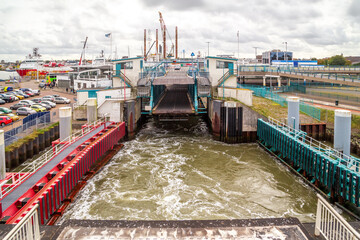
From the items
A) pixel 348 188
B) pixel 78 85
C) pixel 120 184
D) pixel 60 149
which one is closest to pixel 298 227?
pixel 348 188

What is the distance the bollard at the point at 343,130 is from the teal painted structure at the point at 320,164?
25.9 inches

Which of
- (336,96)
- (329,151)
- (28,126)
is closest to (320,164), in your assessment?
(329,151)

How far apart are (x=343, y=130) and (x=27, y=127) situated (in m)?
26.1

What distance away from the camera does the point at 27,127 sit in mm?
27281

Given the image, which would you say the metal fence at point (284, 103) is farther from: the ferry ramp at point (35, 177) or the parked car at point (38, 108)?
the parked car at point (38, 108)

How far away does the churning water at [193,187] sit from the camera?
15195mm

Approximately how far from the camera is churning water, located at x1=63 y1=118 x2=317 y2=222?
15.2m

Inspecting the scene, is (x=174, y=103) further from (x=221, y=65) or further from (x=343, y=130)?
(x=343, y=130)

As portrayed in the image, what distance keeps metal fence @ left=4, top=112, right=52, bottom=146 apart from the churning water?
8706mm

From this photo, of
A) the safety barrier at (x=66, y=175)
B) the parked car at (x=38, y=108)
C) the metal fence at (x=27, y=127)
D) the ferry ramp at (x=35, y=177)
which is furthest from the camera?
the parked car at (x=38, y=108)

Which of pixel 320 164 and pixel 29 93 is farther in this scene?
pixel 29 93

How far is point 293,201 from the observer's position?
1638 cm

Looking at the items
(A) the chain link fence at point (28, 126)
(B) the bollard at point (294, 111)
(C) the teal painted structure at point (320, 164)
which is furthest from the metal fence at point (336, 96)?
(A) the chain link fence at point (28, 126)

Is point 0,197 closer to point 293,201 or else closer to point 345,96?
point 293,201
